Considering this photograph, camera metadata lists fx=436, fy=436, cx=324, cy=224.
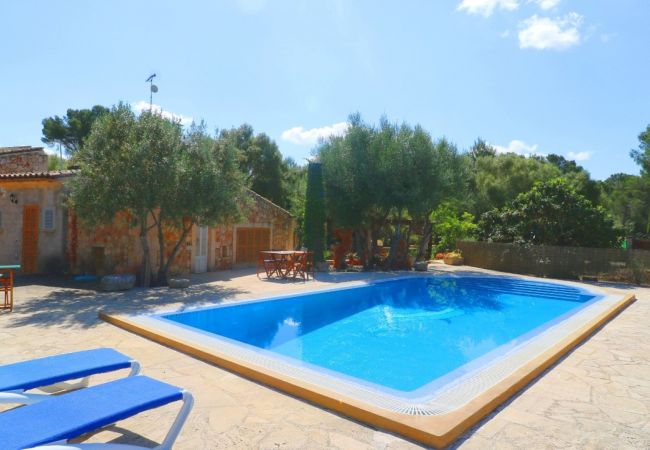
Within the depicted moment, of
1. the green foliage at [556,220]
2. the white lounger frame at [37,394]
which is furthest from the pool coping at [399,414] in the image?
the green foliage at [556,220]

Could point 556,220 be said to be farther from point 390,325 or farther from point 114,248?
point 114,248

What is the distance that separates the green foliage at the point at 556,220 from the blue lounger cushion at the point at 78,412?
20012 mm

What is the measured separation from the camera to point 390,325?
388 inches

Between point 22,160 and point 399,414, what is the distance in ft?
68.2

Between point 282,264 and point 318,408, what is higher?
point 282,264

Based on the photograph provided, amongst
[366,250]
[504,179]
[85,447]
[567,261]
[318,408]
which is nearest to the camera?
[85,447]

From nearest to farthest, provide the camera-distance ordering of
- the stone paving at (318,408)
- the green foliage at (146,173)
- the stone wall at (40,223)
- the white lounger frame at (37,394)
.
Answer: the white lounger frame at (37,394), the stone paving at (318,408), the green foliage at (146,173), the stone wall at (40,223)

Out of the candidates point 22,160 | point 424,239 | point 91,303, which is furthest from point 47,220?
point 424,239

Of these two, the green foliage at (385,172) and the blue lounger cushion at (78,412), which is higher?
the green foliage at (385,172)

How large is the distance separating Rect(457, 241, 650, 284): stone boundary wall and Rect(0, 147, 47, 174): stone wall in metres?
21.0

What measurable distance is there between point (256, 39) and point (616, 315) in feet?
39.8

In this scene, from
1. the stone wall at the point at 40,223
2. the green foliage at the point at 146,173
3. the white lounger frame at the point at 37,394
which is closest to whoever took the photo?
the white lounger frame at the point at 37,394

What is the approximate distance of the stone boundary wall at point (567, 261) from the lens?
17214 mm

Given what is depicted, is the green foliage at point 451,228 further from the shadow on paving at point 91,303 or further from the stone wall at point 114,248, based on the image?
the shadow on paving at point 91,303
